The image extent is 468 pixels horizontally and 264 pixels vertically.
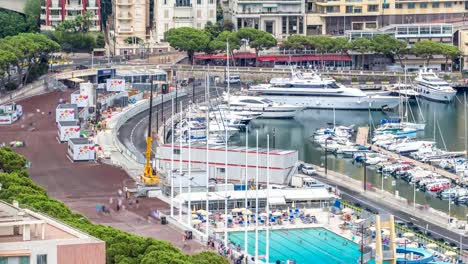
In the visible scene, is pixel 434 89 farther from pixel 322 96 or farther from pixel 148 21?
pixel 148 21

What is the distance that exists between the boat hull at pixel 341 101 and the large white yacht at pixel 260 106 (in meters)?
2.80

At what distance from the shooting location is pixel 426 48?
114m

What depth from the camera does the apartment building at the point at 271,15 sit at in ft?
387

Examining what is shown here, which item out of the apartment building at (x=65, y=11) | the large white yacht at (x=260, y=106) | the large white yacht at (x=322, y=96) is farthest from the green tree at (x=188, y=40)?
the large white yacht at (x=260, y=106)

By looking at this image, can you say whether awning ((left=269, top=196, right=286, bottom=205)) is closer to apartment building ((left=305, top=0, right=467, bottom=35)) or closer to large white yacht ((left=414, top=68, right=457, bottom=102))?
large white yacht ((left=414, top=68, right=457, bottom=102))

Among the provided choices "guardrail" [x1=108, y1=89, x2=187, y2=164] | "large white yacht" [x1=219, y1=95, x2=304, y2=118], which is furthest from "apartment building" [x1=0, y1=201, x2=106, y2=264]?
"large white yacht" [x1=219, y1=95, x2=304, y2=118]

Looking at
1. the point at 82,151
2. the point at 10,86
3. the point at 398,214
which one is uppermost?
the point at 10,86

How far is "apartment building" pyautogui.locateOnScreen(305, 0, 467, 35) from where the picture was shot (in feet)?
391

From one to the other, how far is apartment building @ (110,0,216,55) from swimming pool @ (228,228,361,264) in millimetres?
61329

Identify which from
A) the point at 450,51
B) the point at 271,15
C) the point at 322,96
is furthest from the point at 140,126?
the point at 450,51

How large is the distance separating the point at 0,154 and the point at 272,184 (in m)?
12.2

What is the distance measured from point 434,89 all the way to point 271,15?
57.7 ft

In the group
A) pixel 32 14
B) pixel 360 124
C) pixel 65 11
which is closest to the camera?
pixel 360 124

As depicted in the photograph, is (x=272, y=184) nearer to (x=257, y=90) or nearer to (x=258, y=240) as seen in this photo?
(x=258, y=240)
